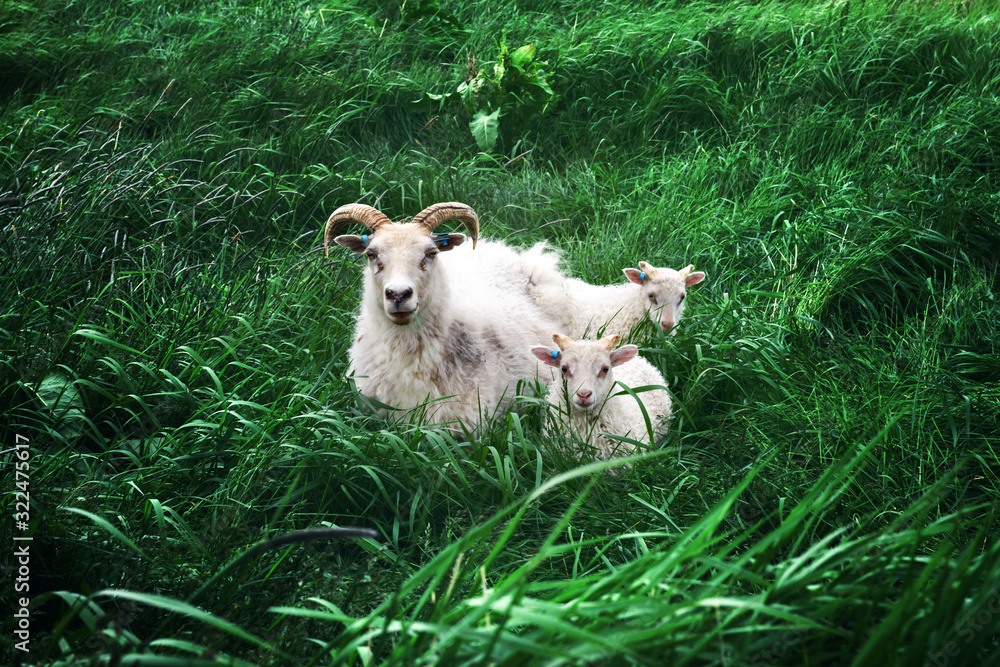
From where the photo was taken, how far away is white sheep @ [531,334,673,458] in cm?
387

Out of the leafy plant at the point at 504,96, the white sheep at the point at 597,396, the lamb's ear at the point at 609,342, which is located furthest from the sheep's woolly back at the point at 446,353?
the leafy plant at the point at 504,96

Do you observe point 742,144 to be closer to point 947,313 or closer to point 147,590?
point 947,313

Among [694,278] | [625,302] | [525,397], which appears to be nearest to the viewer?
[525,397]

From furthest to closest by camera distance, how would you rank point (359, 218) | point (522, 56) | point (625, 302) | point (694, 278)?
point (522, 56), point (625, 302), point (694, 278), point (359, 218)

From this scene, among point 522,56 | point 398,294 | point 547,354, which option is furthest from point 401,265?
point 522,56

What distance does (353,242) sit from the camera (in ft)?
14.5

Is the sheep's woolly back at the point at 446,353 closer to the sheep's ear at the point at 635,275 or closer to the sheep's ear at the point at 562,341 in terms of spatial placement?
the sheep's ear at the point at 562,341

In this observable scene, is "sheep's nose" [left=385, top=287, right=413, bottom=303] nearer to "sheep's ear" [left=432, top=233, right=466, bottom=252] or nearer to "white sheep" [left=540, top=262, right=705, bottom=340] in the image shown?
"sheep's ear" [left=432, top=233, right=466, bottom=252]

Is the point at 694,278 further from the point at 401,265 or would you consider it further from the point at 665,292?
the point at 401,265

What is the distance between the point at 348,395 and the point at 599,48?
208 inches

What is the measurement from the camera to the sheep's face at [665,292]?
489 centimetres

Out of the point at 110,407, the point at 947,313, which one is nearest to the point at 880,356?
the point at 947,313

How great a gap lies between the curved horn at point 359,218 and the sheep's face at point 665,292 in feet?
6.07

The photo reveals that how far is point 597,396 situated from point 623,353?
0.29m
